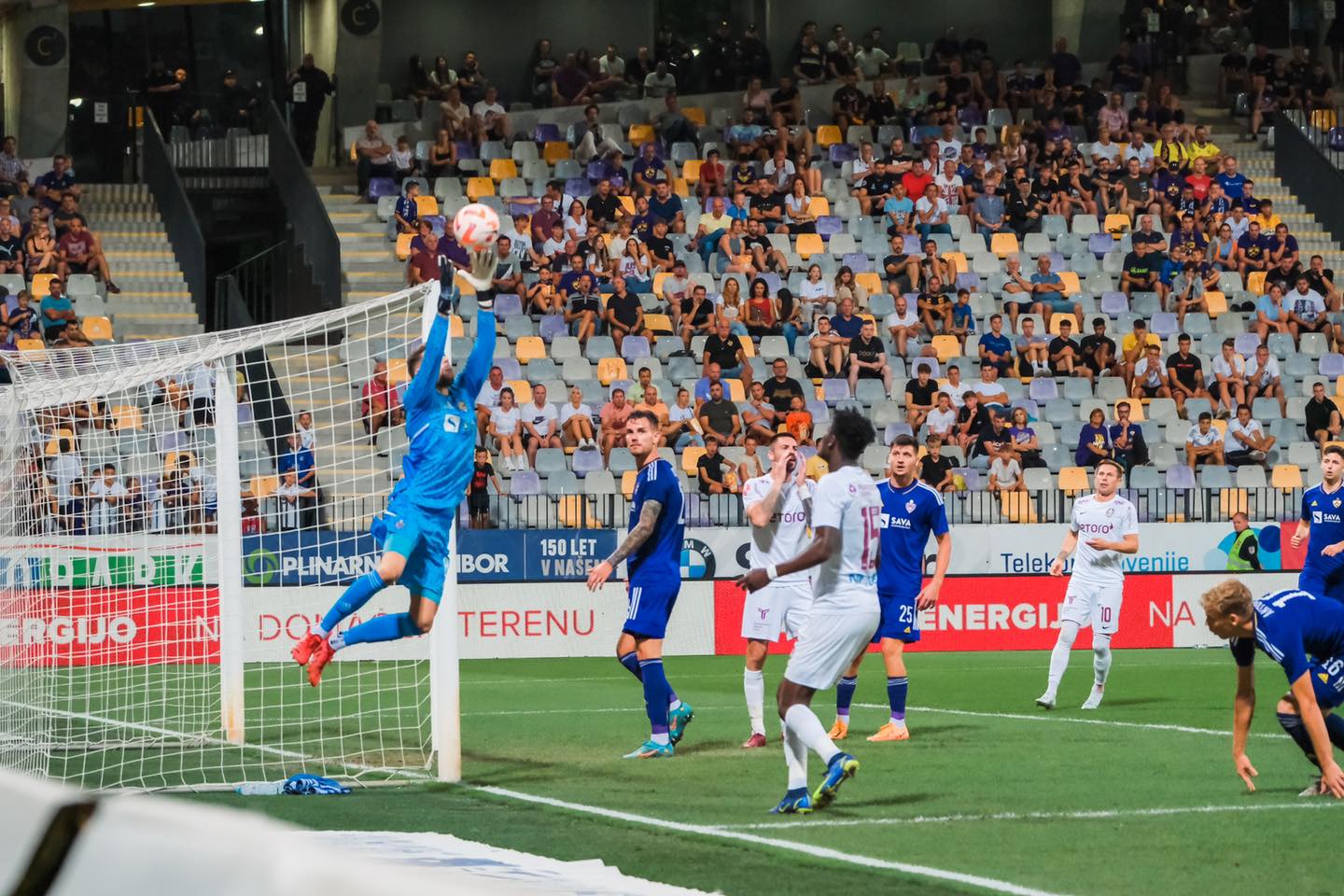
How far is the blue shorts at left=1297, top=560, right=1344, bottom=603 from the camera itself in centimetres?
1452

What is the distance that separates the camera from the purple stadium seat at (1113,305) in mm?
27453

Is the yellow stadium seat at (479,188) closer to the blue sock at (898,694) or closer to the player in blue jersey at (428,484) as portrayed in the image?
the blue sock at (898,694)

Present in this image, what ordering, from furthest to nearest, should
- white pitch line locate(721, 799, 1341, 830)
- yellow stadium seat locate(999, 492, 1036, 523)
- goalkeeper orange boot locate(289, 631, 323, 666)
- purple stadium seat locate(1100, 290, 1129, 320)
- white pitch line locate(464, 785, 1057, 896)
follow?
purple stadium seat locate(1100, 290, 1129, 320) < yellow stadium seat locate(999, 492, 1036, 523) < goalkeeper orange boot locate(289, 631, 323, 666) < white pitch line locate(721, 799, 1341, 830) < white pitch line locate(464, 785, 1057, 896)

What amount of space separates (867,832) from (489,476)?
14.0 m

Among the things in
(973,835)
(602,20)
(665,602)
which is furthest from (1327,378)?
(973,835)

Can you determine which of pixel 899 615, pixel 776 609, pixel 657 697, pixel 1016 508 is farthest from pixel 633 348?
pixel 657 697

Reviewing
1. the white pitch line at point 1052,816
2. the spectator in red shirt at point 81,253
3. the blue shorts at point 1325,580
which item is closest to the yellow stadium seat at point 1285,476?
the blue shorts at point 1325,580

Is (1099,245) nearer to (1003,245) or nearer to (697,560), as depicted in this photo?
(1003,245)

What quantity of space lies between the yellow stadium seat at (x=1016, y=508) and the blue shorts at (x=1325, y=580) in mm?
8004

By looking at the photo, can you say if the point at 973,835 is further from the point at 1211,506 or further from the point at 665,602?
the point at 1211,506

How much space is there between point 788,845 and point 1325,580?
810 centimetres

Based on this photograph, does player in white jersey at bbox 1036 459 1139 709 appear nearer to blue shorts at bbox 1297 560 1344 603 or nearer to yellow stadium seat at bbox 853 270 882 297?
blue shorts at bbox 1297 560 1344 603

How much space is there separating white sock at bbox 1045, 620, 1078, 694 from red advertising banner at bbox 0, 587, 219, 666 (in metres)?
6.50

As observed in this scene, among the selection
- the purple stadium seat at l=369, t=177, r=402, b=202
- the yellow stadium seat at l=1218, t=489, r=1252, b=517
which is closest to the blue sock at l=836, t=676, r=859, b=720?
the yellow stadium seat at l=1218, t=489, r=1252, b=517
